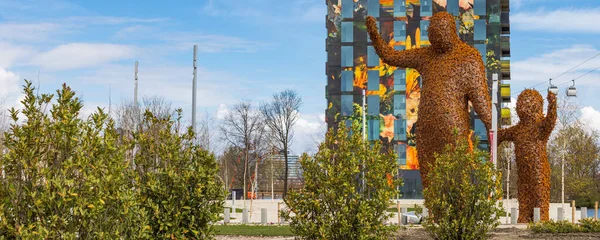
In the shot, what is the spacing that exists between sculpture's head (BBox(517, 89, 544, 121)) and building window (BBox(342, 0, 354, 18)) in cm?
4018

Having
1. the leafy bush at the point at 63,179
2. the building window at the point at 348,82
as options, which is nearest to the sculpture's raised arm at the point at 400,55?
the leafy bush at the point at 63,179

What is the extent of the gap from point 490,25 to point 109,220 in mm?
59135

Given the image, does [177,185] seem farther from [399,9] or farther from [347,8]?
[399,9]

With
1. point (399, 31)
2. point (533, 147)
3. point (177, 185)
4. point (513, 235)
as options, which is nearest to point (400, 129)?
point (399, 31)

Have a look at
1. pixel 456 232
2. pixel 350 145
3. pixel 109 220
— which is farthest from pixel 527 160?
pixel 109 220

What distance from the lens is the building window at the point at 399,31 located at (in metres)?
61.2

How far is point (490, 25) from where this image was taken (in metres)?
62.7

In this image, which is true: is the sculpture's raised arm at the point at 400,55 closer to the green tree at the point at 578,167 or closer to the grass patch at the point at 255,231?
the grass patch at the point at 255,231

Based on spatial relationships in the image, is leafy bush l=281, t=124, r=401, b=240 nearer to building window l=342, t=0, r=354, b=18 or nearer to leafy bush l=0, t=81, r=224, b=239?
leafy bush l=0, t=81, r=224, b=239

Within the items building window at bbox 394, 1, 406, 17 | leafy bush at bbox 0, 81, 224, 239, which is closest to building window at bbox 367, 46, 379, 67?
building window at bbox 394, 1, 406, 17

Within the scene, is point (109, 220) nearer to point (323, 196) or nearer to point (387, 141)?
point (323, 196)

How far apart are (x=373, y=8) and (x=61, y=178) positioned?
56.3 metres

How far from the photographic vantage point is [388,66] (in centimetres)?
6106

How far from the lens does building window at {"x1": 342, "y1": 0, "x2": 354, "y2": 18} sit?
61906mm
